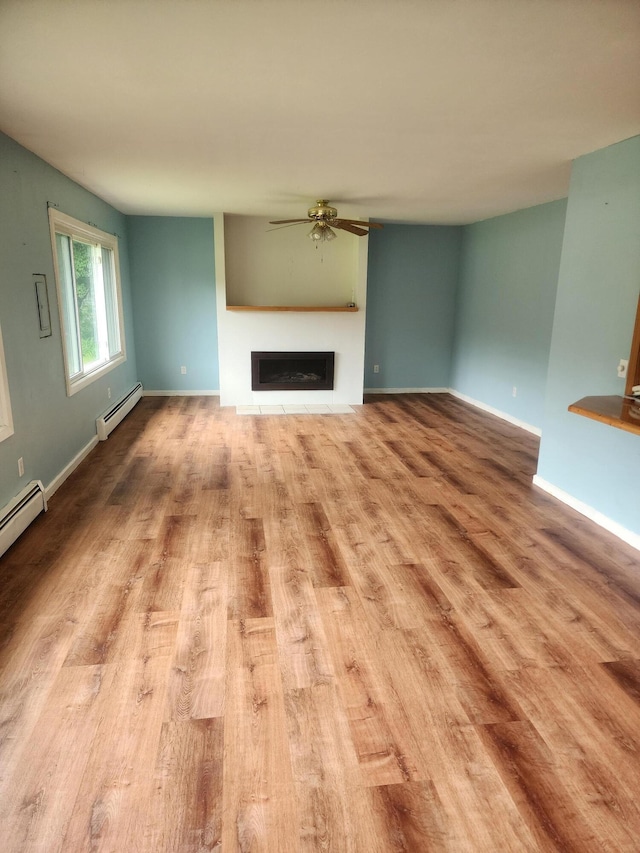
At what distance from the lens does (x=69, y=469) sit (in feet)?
13.5

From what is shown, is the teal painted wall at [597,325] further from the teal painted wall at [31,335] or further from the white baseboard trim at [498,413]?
the teal painted wall at [31,335]

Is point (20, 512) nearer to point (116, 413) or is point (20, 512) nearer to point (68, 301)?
point (68, 301)

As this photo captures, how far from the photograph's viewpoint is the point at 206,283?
269 inches

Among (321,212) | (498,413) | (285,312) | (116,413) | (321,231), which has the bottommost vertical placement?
(498,413)

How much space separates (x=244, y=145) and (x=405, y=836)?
3462 millimetres

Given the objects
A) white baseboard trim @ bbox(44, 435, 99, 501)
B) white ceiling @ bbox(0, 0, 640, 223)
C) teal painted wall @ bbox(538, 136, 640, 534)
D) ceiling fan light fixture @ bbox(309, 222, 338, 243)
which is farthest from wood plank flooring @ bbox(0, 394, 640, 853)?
ceiling fan light fixture @ bbox(309, 222, 338, 243)

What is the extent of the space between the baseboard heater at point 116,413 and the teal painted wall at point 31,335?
16.6 inches

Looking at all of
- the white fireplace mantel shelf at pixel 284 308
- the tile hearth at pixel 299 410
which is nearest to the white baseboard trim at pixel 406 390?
the tile hearth at pixel 299 410

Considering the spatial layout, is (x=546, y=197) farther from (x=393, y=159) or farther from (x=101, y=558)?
(x=101, y=558)

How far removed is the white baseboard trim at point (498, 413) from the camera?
5.71 m

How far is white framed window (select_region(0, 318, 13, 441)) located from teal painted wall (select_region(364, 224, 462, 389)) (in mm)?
5037

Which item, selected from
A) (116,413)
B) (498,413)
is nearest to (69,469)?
(116,413)

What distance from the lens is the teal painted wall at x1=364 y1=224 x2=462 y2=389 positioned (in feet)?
23.3

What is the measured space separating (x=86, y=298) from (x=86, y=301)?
0.03 m
